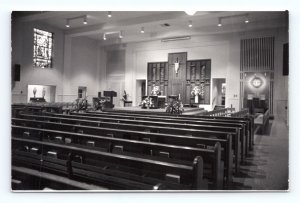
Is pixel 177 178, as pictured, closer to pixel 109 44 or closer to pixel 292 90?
pixel 292 90

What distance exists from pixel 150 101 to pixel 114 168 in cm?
Result: 675

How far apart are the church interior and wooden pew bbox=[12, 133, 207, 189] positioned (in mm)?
11

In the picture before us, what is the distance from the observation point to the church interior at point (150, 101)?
7.50 feet

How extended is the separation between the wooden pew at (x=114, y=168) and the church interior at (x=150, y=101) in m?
0.01

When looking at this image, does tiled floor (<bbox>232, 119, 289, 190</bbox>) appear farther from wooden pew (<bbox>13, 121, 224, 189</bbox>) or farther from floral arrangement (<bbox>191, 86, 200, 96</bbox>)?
floral arrangement (<bbox>191, 86, 200, 96</bbox>)

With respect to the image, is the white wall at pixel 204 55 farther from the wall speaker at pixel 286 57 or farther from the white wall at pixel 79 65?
the wall speaker at pixel 286 57

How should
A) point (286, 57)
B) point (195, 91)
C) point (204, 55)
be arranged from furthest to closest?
1. point (195, 91)
2. point (204, 55)
3. point (286, 57)

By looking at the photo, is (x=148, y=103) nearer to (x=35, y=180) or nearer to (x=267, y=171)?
(x=267, y=171)

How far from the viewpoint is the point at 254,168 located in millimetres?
3422

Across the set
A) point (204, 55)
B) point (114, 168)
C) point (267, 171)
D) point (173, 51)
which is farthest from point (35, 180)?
point (173, 51)

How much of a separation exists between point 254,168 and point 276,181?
0.66 meters

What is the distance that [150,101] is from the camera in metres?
9.00

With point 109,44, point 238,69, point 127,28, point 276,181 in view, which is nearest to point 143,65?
point 109,44

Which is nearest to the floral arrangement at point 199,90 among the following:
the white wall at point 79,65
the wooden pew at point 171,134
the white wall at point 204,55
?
the white wall at point 204,55
